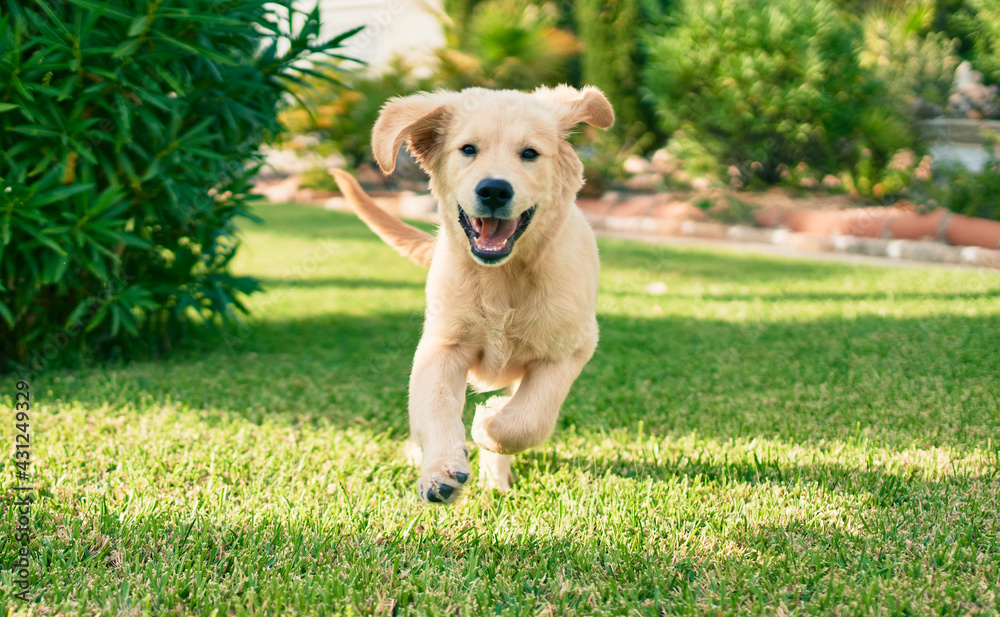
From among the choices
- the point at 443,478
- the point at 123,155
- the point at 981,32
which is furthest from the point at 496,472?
the point at 981,32

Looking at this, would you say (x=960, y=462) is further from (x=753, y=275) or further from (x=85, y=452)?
(x=753, y=275)

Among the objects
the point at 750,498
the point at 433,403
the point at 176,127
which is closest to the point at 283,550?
the point at 433,403

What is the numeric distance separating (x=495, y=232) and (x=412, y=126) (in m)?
0.58

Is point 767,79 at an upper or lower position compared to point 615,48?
lower

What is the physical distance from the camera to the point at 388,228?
12.6ft

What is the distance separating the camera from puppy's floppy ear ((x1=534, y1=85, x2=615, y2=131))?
9.87ft

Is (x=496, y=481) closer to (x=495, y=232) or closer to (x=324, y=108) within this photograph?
(x=495, y=232)

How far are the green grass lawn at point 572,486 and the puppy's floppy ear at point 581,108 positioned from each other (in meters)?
1.41

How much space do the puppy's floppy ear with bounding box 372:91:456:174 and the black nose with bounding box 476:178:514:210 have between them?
0.47m

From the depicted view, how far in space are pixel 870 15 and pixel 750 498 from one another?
1348cm

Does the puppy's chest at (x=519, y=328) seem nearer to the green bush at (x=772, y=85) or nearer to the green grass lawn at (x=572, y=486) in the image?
the green grass lawn at (x=572, y=486)

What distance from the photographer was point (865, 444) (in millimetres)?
3336

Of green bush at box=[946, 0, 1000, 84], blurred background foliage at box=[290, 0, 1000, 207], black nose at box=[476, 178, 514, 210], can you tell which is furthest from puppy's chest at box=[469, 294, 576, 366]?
green bush at box=[946, 0, 1000, 84]

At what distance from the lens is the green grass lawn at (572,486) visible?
223 centimetres
